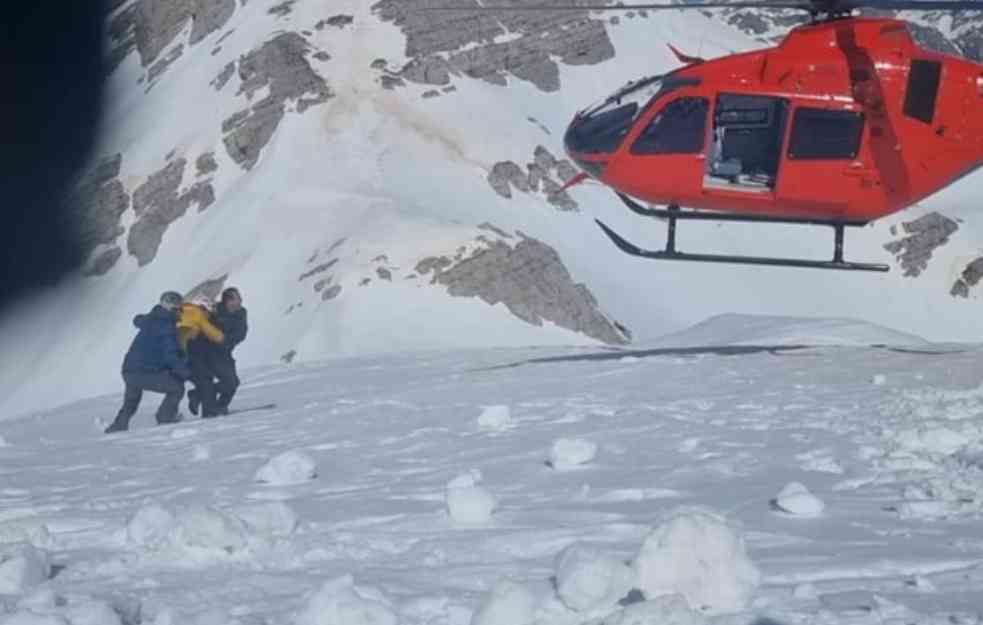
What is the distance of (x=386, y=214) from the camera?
44.0 meters

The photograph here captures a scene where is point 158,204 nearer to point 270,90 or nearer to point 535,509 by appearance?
point 270,90

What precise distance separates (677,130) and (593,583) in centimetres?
1011

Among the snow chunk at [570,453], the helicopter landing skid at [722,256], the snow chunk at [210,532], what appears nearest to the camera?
the snow chunk at [210,532]

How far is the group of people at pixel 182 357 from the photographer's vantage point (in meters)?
13.8

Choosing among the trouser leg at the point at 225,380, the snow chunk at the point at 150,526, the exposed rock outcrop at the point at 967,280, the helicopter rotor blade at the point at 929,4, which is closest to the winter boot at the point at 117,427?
the trouser leg at the point at 225,380

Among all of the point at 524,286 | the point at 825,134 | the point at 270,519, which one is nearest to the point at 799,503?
the point at 270,519

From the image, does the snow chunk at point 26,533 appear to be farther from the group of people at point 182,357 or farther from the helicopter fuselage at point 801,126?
the helicopter fuselage at point 801,126

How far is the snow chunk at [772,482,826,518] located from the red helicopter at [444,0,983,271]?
7.67m

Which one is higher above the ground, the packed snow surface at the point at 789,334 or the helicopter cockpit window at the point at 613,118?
the helicopter cockpit window at the point at 613,118

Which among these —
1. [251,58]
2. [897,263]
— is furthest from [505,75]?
[897,263]

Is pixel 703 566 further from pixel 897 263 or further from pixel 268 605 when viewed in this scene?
pixel 897 263

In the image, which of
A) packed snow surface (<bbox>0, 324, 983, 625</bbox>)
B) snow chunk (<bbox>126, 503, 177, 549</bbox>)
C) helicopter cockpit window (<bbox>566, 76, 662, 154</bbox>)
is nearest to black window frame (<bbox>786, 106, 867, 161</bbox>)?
helicopter cockpit window (<bbox>566, 76, 662, 154</bbox>)

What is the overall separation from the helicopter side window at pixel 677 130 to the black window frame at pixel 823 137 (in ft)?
2.59

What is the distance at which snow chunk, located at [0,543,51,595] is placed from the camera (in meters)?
6.07
